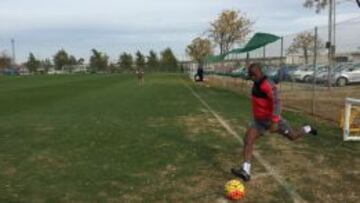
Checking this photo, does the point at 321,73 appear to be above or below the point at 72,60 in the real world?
above

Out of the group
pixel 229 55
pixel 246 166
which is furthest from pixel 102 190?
pixel 229 55

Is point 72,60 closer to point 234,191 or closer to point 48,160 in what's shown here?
point 48,160

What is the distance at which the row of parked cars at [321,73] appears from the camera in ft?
100

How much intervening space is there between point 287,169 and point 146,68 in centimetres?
13530

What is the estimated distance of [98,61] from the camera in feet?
511

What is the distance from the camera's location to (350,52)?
25.9 m

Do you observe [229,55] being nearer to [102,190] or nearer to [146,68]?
[102,190]

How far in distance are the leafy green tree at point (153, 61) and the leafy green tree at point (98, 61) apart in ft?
45.7

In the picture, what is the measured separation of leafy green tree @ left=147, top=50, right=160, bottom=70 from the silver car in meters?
107

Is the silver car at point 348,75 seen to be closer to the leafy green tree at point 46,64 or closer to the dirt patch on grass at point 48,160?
the dirt patch on grass at point 48,160

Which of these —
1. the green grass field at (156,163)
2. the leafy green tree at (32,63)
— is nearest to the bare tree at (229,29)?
the green grass field at (156,163)

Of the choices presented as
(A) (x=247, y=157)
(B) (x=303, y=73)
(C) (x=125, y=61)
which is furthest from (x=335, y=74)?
(C) (x=125, y=61)

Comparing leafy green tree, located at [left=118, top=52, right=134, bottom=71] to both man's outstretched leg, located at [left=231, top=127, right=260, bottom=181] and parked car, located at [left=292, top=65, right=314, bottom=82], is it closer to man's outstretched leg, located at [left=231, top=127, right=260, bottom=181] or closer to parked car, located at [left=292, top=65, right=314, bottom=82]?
parked car, located at [left=292, top=65, right=314, bottom=82]

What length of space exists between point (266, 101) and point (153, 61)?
137 m
